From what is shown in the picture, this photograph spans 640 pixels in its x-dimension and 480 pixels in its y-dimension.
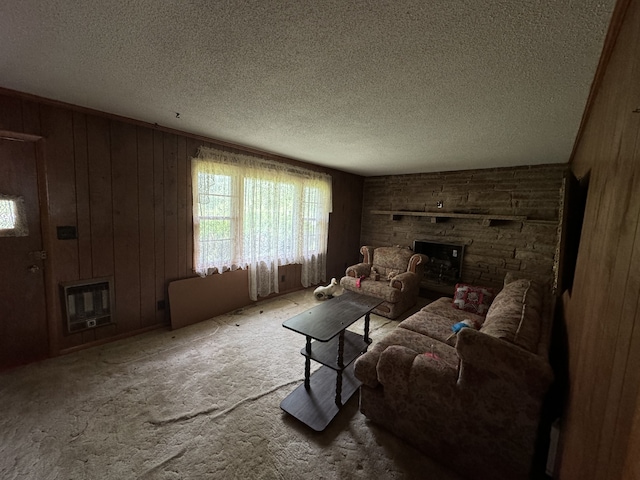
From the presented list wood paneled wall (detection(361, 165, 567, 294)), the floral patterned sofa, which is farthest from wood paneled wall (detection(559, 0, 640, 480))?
wood paneled wall (detection(361, 165, 567, 294))

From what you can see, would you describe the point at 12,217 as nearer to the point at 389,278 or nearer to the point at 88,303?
the point at 88,303

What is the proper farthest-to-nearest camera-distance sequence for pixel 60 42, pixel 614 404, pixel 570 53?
pixel 60 42 < pixel 570 53 < pixel 614 404

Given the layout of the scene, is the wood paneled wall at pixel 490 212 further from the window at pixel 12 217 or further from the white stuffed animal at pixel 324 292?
the window at pixel 12 217

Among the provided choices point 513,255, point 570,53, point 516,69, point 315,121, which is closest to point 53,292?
point 315,121

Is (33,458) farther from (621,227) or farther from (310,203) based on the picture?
(310,203)

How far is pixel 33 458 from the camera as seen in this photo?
140cm

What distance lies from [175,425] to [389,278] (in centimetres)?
308

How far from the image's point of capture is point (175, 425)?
164 cm

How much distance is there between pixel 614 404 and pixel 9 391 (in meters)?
3.39

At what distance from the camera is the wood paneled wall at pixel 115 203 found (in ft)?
7.10

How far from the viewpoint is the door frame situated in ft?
6.73

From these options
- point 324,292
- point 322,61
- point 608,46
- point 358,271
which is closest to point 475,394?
point 608,46

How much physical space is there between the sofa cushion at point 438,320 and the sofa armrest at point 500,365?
0.87 m

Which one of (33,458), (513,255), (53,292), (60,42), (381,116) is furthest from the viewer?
(513,255)
